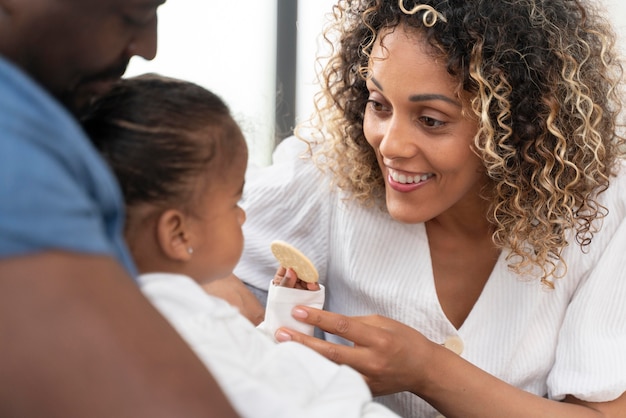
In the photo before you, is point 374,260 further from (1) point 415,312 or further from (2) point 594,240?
(2) point 594,240

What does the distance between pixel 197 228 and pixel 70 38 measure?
0.29 m

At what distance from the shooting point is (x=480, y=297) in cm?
172

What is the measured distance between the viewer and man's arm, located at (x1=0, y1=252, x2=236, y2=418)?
56cm

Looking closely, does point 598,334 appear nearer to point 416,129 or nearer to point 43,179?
point 416,129

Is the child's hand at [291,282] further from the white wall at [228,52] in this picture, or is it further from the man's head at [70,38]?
the white wall at [228,52]

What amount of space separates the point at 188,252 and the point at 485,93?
77 centimetres

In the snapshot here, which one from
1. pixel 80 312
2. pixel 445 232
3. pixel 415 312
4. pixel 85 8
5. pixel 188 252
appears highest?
pixel 85 8

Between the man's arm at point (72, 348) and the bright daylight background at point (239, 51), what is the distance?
2550 millimetres

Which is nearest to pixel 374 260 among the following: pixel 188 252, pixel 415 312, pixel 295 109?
pixel 415 312

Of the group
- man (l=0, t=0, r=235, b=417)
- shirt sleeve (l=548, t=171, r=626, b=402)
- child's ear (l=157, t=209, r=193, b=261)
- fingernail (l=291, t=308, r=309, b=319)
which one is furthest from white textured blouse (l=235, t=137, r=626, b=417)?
man (l=0, t=0, r=235, b=417)

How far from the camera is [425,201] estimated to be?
1.63 m

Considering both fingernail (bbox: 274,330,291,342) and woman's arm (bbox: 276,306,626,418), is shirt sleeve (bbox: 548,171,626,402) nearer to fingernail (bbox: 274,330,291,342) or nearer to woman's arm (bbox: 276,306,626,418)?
woman's arm (bbox: 276,306,626,418)

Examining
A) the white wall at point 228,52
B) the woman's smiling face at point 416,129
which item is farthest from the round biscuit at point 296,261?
the white wall at point 228,52

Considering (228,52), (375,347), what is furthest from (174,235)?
(228,52)
